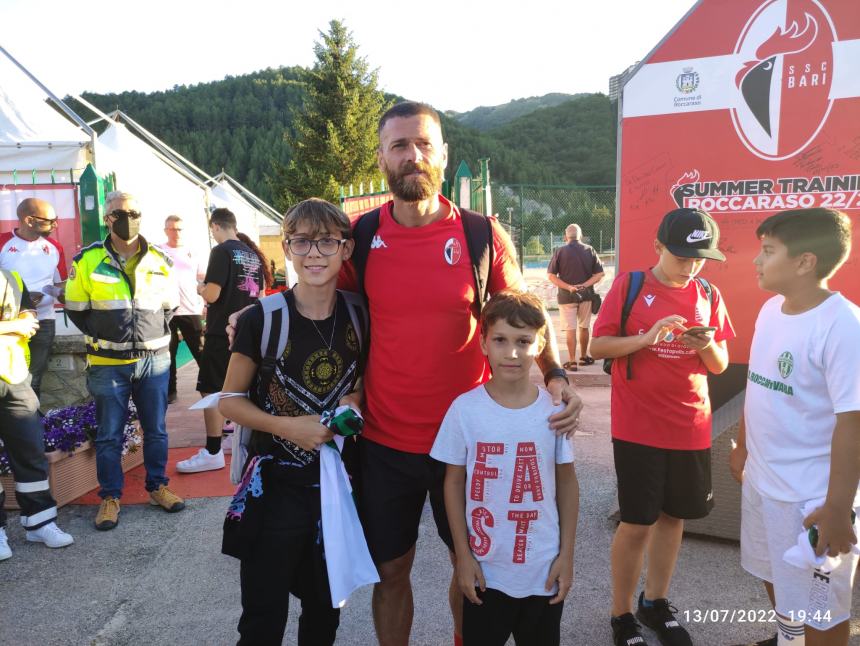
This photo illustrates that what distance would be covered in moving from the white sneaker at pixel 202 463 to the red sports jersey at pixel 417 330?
315 cm

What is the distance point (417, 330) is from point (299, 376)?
1.47 feet

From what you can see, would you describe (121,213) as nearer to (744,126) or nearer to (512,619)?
(512,619)

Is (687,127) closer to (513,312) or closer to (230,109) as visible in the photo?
(513,312)

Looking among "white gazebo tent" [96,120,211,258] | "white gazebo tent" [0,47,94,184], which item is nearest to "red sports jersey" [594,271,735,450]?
"white gazebo tent" [0,47,94,184]

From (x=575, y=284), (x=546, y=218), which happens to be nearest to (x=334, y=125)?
(x=546, y=218)

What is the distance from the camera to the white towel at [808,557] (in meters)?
1.86

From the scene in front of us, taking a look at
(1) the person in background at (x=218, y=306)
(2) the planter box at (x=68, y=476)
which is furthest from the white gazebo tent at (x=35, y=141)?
(2) the planter box at (x=68, y=476)

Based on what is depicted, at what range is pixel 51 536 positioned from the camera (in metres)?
3.56

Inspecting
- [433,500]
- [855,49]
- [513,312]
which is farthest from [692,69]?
[433,500]

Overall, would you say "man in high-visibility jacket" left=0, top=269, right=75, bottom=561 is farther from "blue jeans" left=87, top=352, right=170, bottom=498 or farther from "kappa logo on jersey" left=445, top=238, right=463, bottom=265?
"kappa logo on jersey" left=445, top=238, right=463, bottom=265

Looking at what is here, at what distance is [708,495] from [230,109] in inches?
3378

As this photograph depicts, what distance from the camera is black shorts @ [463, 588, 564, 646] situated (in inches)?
75.0

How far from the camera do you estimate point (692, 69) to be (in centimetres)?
336

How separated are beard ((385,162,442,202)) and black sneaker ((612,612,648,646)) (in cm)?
Result: 203
